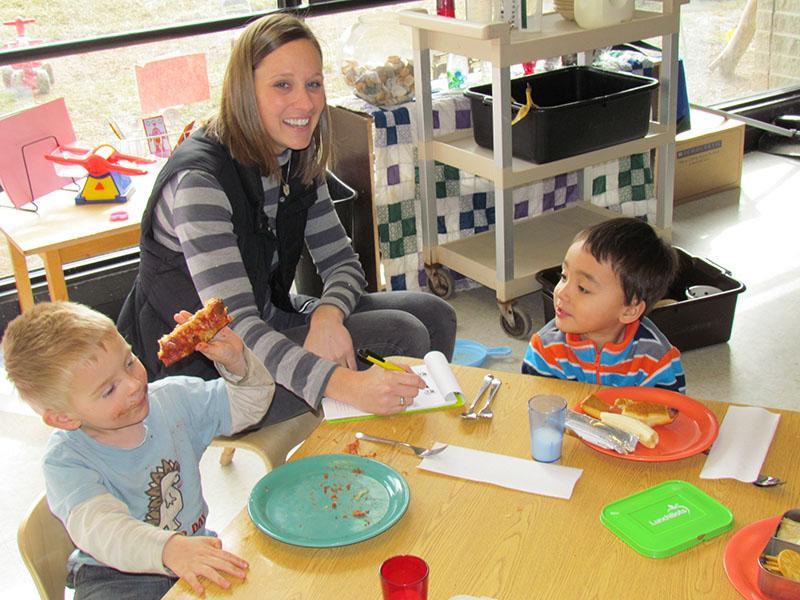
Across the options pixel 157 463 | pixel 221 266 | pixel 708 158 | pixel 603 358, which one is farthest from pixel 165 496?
pixel 708 158

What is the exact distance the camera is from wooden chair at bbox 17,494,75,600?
1.46 m

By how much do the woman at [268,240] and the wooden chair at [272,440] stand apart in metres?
0.04

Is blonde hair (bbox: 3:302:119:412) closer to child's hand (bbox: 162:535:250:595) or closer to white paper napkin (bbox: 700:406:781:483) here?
child's hand (bbox: 162:535:250:595)

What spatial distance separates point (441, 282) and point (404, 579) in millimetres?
2617

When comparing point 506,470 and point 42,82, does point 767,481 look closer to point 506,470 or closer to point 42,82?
point 506,470

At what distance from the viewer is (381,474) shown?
149 centimetres

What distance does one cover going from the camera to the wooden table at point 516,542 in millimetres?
1245

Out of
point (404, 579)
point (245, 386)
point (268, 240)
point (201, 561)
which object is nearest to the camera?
point (404, 579)

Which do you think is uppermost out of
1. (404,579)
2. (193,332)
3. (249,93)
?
(249,93)

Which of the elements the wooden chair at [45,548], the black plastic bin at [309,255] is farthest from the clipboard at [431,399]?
the black plastic bin at [309,255]

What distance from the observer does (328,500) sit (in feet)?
4.75

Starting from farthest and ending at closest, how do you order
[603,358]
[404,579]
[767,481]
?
[603,358] < [767,481] < [404,579]

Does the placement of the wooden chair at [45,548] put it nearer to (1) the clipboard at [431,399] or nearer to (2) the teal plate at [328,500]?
(2) the teal plate at [328,500]

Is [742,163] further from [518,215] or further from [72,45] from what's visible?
[72,45]
